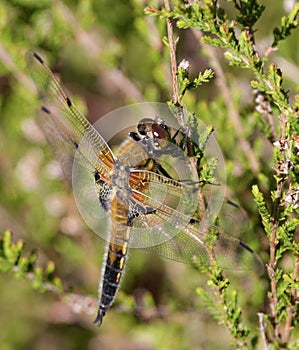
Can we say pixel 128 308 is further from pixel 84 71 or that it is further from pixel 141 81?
pixel 84 71

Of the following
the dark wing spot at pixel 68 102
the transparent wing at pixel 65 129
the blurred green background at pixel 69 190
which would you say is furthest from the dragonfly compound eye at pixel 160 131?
the blurred green background at pixel 69 190

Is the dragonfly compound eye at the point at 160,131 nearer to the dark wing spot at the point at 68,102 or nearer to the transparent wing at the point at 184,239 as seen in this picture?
the transparent wing at the point at 184,239

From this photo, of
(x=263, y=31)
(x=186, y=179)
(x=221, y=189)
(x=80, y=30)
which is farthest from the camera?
(x=263, y=31)

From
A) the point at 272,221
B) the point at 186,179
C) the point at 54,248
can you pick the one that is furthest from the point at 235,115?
the point at 54,248

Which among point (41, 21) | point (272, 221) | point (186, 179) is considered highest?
point (41, 21)

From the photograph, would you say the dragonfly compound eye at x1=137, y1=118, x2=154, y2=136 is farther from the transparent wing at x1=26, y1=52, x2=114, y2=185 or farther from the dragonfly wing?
the dragonfly wing

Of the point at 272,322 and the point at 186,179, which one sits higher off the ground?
the point at 186,179

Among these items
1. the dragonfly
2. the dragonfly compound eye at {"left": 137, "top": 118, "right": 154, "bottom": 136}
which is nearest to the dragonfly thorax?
the dragonfly
